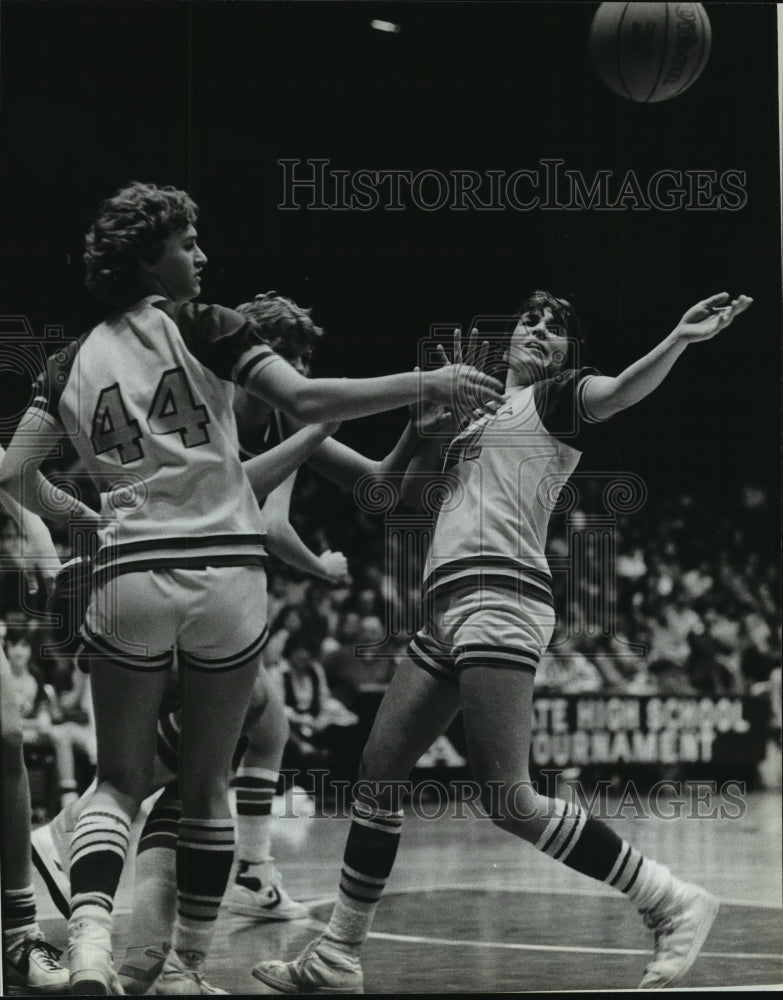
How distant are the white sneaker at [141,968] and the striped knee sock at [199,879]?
0.07 m

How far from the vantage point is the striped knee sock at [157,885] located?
4.61m

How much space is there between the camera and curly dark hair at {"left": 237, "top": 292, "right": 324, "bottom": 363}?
479 cm

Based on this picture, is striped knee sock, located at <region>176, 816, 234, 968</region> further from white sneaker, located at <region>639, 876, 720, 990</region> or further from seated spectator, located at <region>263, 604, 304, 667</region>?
white sneaker, located at <region>639, 876, 720, 990</region>

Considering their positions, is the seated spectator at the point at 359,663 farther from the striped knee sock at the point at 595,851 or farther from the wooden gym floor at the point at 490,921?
the striped knee sock at the point at 595,851

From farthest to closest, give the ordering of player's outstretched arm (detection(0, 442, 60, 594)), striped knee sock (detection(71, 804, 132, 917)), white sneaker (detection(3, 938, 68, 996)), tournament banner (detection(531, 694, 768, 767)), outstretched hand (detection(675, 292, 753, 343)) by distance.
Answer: tournament banner (detection(531, 694, 768, 767)) → outstretched hand (detection(675, 292, 753, 343)) → player's outstretched arm (detection(0, 442, 60, 594)) → white sneaker (detection(3, 938, 68, 996)) → striped knee sock (detection(71, 804, 132, 917))

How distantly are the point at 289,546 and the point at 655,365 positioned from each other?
1431 mm

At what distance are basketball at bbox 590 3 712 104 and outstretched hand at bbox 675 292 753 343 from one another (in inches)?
29.6

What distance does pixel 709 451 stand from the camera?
16.6ft

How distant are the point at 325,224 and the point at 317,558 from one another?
118 centimetres

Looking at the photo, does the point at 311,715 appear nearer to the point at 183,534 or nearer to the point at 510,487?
the point at 183,534

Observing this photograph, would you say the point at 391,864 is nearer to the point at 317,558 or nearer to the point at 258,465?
the point at 317,558

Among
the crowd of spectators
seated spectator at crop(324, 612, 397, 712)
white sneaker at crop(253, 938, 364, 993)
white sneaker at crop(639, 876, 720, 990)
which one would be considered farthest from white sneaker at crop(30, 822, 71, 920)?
white sneaker at crop(639, 876, 720, 990)

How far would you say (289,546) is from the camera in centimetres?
495

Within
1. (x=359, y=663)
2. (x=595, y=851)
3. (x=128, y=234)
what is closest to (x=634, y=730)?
(x=595, y=851)
